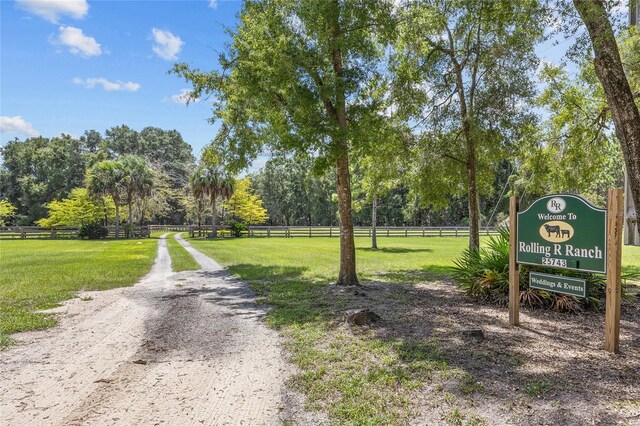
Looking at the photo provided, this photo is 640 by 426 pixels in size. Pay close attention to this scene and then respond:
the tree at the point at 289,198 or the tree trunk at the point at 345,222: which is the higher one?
the tree at the point at 289,198

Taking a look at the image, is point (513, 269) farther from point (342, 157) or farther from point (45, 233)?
point (45, 233)

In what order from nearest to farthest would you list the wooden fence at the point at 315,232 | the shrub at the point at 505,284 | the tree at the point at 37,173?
the shrub at the point at 505,284 < the wooden fence at the point at 315,232 < the tree at the point at 37,173

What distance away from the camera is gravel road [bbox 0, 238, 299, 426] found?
3.47 m

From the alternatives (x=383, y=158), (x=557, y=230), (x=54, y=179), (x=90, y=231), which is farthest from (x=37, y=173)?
(x=557, y=230)

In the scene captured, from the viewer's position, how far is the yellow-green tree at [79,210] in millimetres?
42594

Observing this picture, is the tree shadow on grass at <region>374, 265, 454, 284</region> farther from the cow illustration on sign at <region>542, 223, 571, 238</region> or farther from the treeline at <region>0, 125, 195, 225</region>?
the treeline at <region>0, 125, 195, 225</region>

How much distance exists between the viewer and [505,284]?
783 centimetres

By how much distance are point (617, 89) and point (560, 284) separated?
3013 mm

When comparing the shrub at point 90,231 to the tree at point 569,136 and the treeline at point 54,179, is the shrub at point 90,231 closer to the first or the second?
the treeline at point 54,179

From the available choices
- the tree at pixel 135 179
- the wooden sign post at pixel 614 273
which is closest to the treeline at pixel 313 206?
the tree at pixel 135 179

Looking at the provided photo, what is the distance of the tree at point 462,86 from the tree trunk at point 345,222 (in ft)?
9.27

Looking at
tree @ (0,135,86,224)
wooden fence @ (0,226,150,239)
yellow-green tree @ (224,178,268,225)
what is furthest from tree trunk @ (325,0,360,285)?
tree @ (0,135,86,224)

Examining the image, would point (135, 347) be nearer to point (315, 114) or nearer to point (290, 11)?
point (315, 114)

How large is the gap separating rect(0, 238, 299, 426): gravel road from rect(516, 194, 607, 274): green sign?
4.08m
